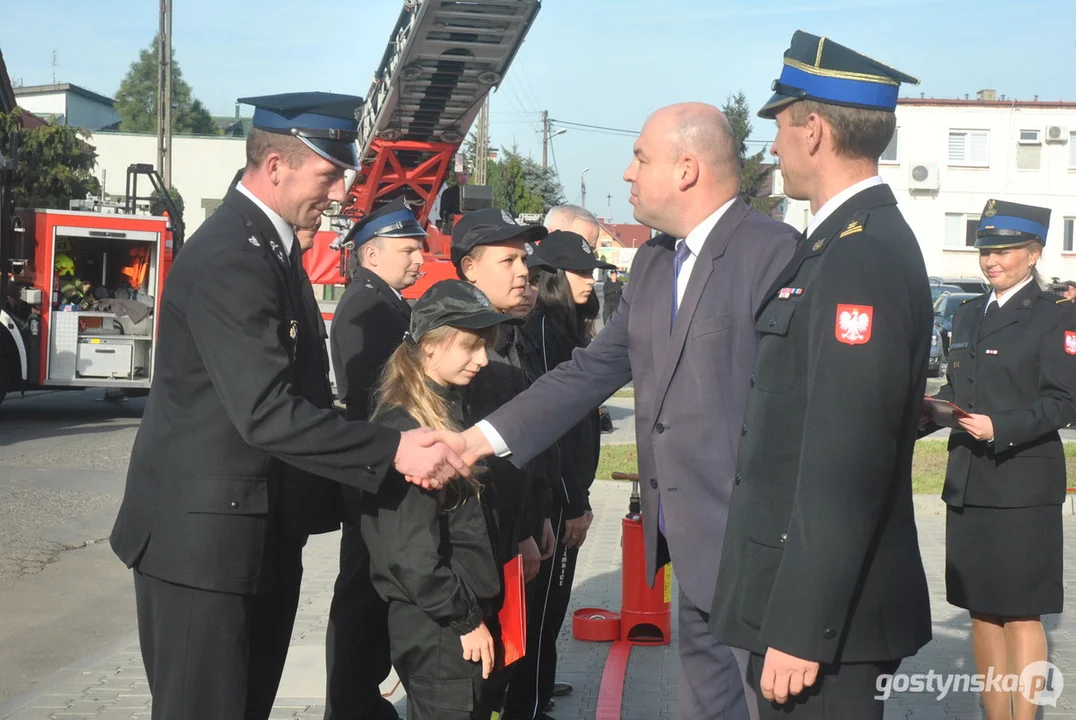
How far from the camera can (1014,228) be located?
211 inches

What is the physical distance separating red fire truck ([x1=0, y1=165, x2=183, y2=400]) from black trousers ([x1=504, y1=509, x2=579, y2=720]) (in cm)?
1122

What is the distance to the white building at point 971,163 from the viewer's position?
49.8m

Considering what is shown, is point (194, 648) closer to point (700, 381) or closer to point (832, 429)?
point (700, 381)

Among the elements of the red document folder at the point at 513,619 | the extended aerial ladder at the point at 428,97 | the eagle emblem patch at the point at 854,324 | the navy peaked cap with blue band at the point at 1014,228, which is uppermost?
the extended aerial ladder at the point at 428,97

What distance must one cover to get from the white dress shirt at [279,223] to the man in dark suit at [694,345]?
2.83 ft

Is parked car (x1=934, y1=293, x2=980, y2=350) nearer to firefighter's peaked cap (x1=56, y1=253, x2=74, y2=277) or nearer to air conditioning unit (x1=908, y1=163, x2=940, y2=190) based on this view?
air conditioning unit (x1=908, y1=163, x2=940, y2=190)

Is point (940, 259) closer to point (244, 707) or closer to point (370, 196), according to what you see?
point (370, 196)

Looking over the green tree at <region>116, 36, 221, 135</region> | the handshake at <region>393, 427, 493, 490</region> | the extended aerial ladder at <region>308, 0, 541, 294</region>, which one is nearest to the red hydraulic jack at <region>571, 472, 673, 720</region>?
the handshake at <region>393, 427, 493, 490</region>

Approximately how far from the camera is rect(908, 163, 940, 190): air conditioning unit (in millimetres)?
48906

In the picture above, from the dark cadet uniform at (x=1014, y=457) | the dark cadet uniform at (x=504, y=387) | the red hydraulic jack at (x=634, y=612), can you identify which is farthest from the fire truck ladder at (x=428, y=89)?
the dark cadet uniform at (x=1014, y=457)

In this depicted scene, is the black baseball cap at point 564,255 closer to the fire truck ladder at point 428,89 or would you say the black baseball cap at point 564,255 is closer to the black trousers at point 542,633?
the black trousers at point 542,633

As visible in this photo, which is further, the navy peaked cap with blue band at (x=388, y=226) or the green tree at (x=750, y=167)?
the green tree at (x=750, y=167)

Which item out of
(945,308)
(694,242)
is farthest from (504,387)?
(945,308)

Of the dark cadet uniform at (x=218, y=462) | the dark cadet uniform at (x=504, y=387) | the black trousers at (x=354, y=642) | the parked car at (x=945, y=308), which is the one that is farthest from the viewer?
the parked car at (x=945, y=308)
